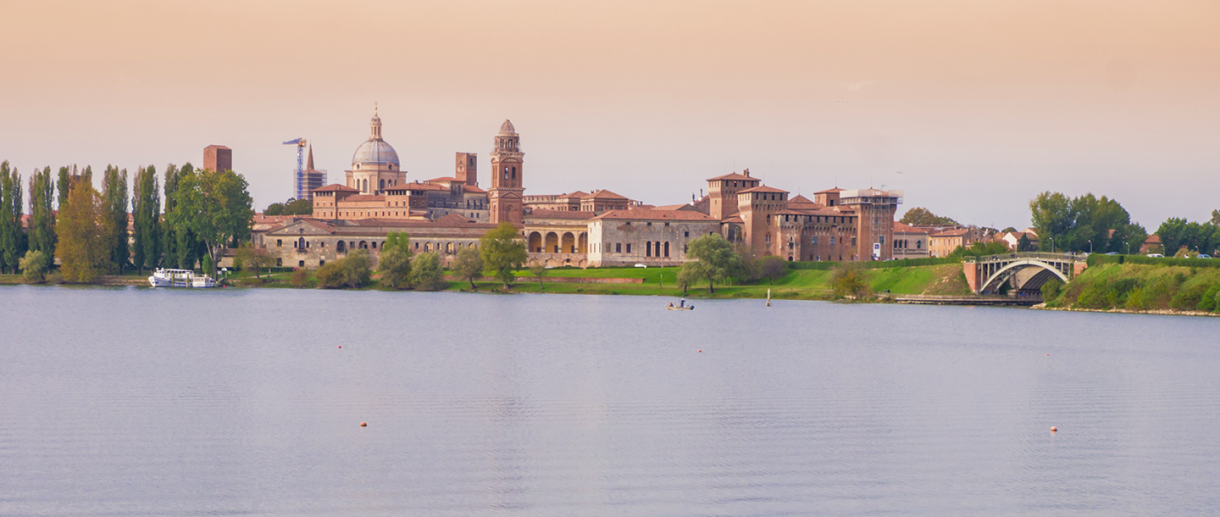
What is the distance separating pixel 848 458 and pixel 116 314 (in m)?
42.6

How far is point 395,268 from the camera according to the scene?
8644 centimetres

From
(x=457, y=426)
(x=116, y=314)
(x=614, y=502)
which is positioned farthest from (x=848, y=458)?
(x=116, y=314)

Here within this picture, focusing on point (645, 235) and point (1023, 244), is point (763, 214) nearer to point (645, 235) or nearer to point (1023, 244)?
point (645, 235)

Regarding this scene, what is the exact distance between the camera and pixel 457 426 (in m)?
22.4

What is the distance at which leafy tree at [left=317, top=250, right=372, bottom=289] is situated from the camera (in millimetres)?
88875

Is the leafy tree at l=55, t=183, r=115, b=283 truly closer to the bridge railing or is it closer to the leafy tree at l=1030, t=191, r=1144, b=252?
the bridge railing

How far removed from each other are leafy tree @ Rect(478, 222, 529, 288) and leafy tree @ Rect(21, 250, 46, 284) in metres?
29.9

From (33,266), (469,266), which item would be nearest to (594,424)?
(469,266)

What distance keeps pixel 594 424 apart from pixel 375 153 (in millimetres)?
135001

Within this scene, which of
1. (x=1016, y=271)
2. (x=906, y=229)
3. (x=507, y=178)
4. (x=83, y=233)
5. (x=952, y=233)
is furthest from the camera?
(x=952, y=233)

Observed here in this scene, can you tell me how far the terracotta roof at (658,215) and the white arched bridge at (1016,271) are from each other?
120ft

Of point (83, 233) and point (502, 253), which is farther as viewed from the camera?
point (502, 253)

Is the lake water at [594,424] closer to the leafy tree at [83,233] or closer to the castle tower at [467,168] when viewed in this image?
the leafy tree at [83,233]

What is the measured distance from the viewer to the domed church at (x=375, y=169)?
15238 centimetres
